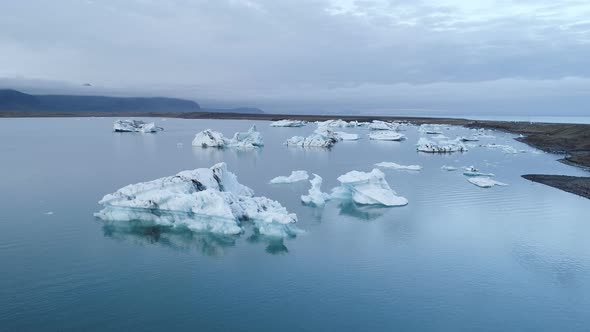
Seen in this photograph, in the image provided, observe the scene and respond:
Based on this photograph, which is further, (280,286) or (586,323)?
(280,286)

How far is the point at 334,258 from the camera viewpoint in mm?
9461

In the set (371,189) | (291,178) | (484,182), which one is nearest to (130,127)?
(291,178)

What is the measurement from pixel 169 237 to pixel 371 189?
7.14m

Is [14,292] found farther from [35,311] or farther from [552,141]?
[552,141]

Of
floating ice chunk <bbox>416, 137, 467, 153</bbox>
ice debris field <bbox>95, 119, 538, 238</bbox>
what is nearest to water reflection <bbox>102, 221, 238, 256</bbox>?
ice debris field <bbox>95, 119, 538, 238</bbox>

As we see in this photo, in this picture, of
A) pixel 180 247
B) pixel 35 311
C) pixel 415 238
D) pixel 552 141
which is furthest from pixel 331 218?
pixel 552 141

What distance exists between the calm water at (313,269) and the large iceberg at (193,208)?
43 centimetres

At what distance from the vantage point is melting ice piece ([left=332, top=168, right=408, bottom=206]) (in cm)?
1443

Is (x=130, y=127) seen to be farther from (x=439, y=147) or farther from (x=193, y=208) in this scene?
(x=193, y=208)

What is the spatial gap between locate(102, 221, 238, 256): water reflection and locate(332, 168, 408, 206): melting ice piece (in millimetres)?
5529

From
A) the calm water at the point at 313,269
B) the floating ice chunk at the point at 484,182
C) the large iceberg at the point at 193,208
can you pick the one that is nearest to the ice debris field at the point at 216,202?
the large iceberg at the point at 193,208

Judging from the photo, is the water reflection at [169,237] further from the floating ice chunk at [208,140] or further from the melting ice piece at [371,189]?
the floating ice chunk at [208,140]

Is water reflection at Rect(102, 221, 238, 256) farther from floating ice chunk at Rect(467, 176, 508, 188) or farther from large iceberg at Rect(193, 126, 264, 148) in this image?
large iceberg at Rect(193, 126, 264, 148)

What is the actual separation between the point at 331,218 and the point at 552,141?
33970 millimetres
